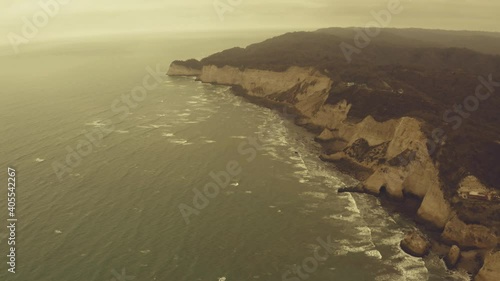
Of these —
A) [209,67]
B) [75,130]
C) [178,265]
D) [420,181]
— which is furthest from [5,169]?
[209,67]

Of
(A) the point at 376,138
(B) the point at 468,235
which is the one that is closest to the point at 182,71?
(A) the point at 376,138
